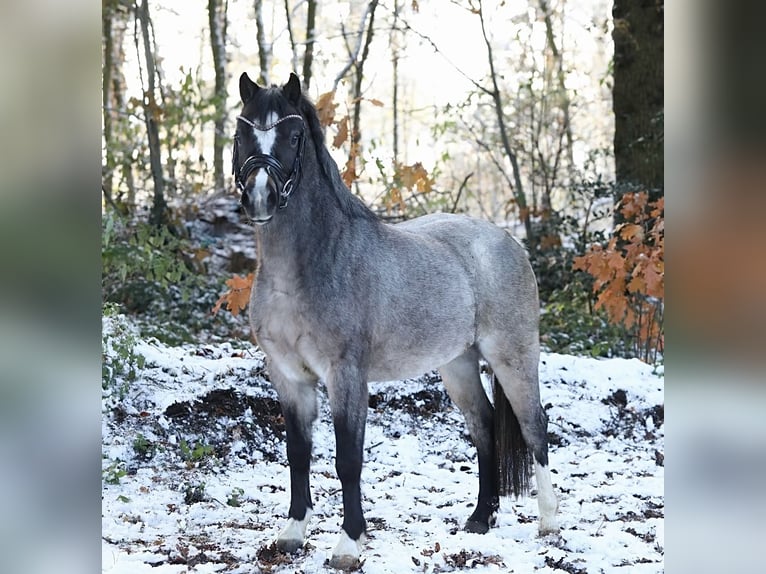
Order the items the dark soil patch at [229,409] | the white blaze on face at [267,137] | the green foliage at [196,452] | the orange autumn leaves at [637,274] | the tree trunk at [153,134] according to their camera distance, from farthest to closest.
Result: the tree trunk at [153,134] → the orange autumn leaves at [637,274] → the dark soil patch at [229,409] → the green foliage at [196,452] → the white blaze on face at [267,137]

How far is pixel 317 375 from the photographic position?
124 inches

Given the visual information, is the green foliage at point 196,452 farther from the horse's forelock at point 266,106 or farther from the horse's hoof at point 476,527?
the horse's forelock at point 266,106

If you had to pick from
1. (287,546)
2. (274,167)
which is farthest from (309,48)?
(287,546)

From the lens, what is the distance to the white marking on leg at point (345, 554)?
303 cm

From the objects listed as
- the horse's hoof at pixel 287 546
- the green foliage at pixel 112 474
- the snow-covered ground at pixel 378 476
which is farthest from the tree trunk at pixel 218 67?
the horse's hoof at pixel 287 546

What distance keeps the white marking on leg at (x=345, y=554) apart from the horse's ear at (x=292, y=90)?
1.75 m

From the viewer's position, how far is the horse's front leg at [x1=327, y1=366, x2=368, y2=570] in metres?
3.03

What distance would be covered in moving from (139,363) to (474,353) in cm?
219

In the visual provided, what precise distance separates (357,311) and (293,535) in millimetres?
1003

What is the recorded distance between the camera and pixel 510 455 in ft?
12.4
